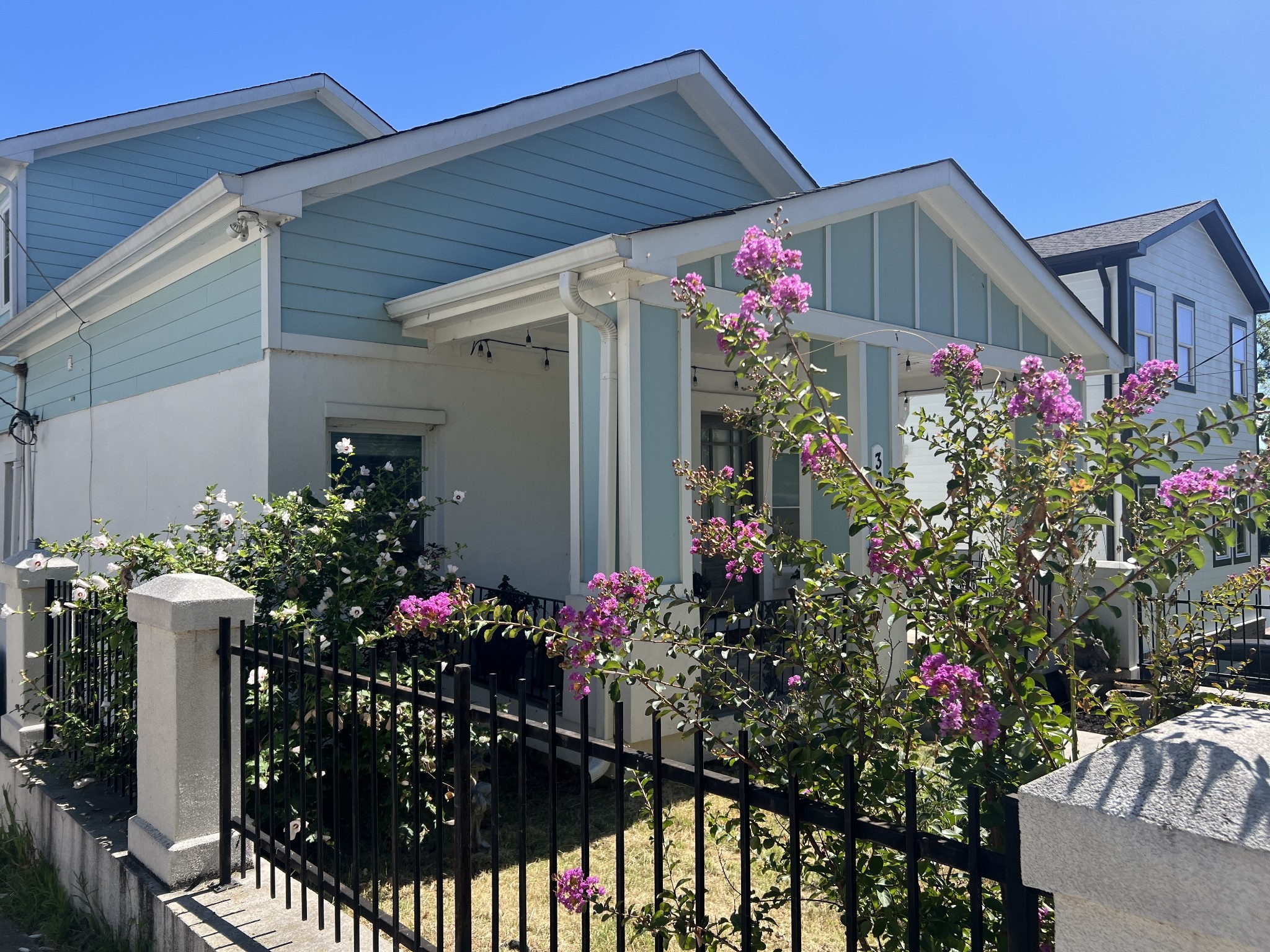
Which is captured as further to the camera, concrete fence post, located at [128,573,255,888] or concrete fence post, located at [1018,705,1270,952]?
concrete fence post, located at [128,573,255,888]

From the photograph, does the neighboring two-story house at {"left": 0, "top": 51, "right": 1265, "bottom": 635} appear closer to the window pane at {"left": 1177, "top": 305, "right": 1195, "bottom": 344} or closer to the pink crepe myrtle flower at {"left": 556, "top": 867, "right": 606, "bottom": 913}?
the pink crepe myrtle flower at {"left": 556, "top": 867, "right": 606, "bottom": 913}

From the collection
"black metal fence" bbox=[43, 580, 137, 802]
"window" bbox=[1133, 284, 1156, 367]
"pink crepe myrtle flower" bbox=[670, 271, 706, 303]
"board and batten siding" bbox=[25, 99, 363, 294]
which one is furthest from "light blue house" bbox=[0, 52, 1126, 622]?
"window" bbox=[1133, 284, 1156, 367]

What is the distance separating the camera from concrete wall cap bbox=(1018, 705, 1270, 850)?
1.33 m

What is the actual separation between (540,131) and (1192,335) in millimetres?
12566

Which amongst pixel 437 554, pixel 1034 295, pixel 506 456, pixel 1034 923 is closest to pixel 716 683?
pixel 1034 923

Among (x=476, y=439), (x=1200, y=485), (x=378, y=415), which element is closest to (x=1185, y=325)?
(x=476, y=439)

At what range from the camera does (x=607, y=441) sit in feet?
19.5

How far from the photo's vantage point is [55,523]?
11508 mm

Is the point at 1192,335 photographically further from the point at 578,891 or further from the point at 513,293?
the point at 578,891

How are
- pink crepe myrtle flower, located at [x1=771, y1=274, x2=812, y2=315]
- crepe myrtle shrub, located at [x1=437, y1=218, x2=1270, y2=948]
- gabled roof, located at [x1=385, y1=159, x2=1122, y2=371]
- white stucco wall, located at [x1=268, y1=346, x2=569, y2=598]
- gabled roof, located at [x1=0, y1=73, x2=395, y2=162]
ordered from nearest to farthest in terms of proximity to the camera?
crepe myrtle shrub, located at [x1=437, y1=218, x2=1270, y2=948], pink crepe myrtle flower, located at [x1=771, y1=274, x2=812, y2=315], gabled roof, located at [x1=385, y1=159, x2=1122, y2=371], white stucco wall, located at [x1=268, y1=346, x2=569, y2=598], gabled roof, located at [x1=0, y1=73, x2=395, y2=162]

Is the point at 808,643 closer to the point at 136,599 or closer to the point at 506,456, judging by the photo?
the point at 136,599

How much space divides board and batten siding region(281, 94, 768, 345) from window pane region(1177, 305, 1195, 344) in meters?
8.76

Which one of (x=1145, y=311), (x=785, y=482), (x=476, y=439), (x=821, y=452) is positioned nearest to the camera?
(x=821, y=452)

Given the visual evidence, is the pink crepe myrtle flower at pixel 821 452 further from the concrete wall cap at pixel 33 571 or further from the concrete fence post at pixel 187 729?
the concrete wall cap at pixel 33 571
